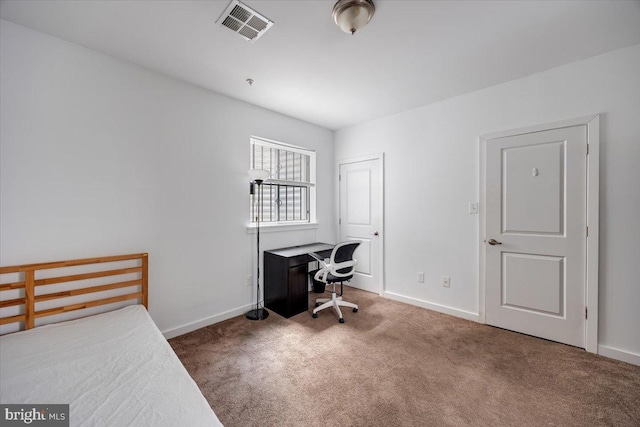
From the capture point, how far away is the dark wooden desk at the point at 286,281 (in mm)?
2945

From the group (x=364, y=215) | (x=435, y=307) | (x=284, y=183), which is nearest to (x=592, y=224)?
(x=435, y=307)

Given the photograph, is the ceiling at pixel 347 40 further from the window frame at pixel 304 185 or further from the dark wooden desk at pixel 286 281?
the dark wooden desk at pixel 286 281

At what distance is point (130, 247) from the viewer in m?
2.27

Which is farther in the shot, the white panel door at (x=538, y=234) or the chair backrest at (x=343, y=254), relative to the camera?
the chair backrest at (x=343, y=254)

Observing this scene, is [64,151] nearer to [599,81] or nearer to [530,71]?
A: [530,71]

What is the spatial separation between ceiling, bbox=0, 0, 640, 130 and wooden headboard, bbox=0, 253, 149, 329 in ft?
5.76

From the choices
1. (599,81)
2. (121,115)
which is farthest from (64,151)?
(599,81)

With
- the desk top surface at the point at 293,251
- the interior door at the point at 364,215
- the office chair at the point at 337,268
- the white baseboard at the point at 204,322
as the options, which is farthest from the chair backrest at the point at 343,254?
the white baseboard at the point at 204,322

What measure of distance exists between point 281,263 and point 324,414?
A: 168cm

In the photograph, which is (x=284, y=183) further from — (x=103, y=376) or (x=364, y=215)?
(x=103, y=376)

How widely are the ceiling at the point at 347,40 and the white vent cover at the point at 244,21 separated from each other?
0.17 feet

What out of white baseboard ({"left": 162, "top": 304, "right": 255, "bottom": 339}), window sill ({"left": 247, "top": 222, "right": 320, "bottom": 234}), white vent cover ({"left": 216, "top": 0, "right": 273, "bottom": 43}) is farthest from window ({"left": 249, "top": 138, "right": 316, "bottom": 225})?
white vent cover ({"left": 216, "top": 0, "right": 273, "bottom": 43})

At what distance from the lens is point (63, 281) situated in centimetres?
191

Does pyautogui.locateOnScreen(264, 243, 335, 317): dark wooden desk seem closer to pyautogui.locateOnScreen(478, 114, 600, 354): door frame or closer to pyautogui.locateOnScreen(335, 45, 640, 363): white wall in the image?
pyautogui.locateOnScreen(335, 45, 640, 363): white wall
